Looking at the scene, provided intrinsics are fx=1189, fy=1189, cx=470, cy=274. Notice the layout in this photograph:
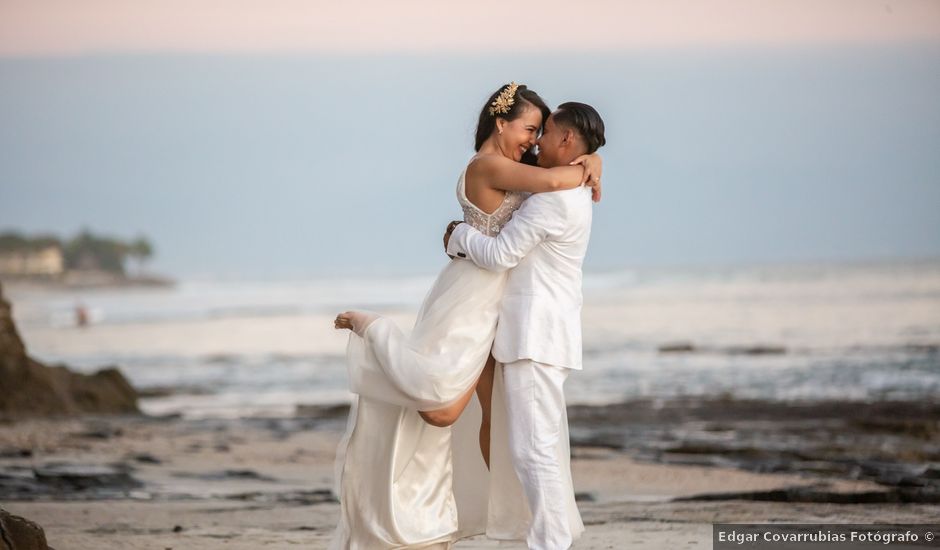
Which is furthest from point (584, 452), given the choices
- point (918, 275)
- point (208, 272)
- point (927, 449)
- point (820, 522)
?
point (208, 272)

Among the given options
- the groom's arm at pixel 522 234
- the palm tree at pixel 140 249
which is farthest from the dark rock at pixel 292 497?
the palm tree at pixel 140 249

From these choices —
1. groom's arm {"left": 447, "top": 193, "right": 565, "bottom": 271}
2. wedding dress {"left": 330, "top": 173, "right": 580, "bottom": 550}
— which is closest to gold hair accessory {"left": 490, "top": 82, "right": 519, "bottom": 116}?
wedding dress {"left": 330, "top": 173, "right": 580, "bottom": 550}

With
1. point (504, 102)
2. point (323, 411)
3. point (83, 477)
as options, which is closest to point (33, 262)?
point (323, 411)

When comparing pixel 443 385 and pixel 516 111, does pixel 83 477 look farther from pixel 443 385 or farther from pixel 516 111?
pixel 516 111

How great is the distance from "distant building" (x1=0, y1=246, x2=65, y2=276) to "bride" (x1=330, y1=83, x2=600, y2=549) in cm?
5507

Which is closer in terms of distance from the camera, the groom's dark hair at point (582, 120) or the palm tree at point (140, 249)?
the groom's dark hair at point (582, 120)

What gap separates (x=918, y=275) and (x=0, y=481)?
150 ft

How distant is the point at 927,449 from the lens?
414 inches

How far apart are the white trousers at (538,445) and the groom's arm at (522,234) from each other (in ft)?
1.46

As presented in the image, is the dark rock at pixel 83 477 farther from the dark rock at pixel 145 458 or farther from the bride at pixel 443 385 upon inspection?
the bride at pixel 443 385

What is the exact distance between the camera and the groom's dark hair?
16.5ft

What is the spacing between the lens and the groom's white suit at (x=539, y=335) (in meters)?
4.94

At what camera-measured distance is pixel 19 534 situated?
15.8ft

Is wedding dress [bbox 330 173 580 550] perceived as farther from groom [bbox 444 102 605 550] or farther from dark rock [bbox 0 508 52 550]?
dark rock [bbox 0 508 52 550]
